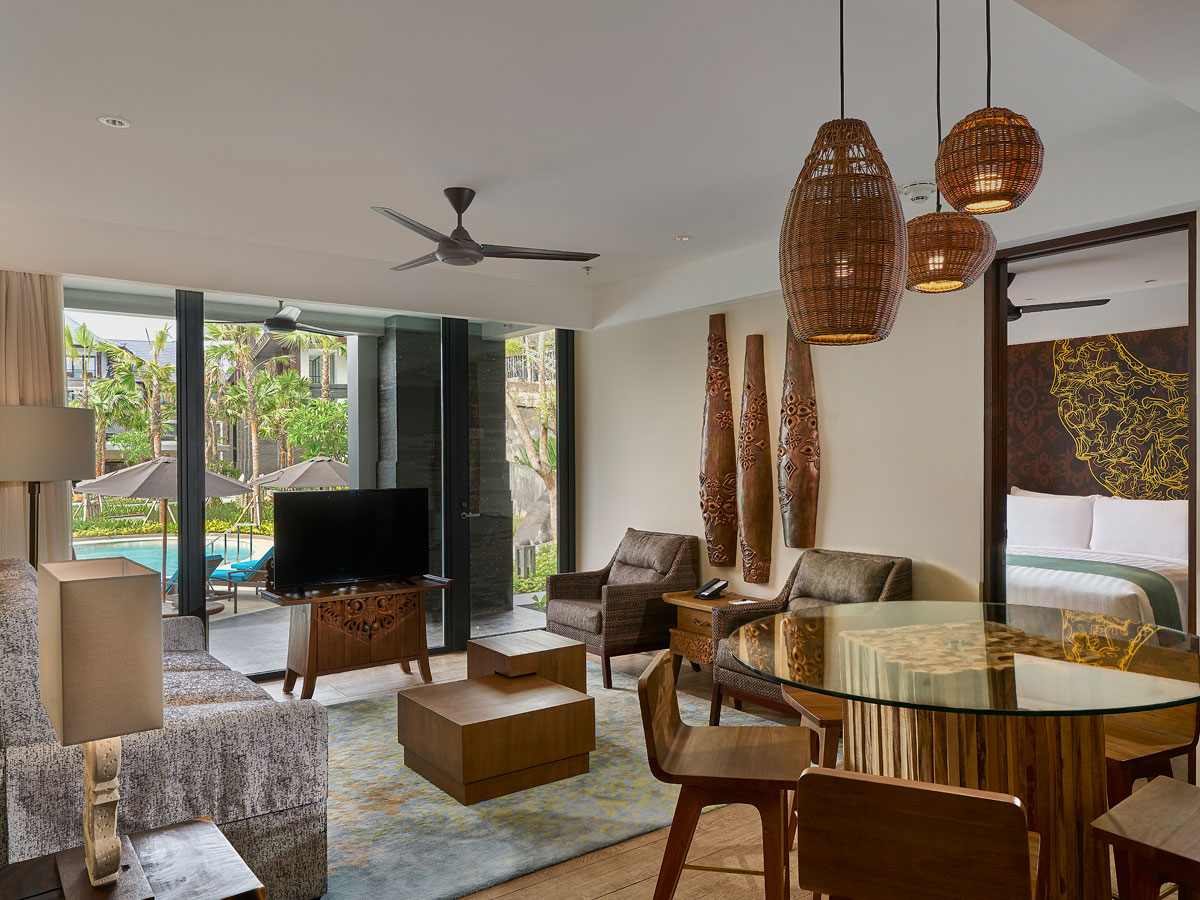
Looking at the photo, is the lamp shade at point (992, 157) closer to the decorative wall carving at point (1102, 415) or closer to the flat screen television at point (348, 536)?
the decorative wall carving at point (1102, 415)

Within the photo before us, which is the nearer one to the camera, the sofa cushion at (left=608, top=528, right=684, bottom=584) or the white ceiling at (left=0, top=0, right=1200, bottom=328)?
the white ceiling at (left=0, top=0, right=1200, bottom=328)

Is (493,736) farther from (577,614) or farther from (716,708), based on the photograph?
(577,614)

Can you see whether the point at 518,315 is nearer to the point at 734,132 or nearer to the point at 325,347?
the point at 325,347

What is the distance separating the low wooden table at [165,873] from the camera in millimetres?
1709

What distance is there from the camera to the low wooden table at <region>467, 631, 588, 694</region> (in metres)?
3.95

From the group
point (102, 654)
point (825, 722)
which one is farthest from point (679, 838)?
point (102, 654)

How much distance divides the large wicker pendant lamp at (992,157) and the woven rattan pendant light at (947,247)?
0.15 metres

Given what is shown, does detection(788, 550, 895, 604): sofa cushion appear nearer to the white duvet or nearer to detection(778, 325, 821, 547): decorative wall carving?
detection(778, 325, 821, 547): decorative wall carving

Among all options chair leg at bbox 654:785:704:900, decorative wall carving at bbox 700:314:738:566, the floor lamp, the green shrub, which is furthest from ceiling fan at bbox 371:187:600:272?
the green shrub

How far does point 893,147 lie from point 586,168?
1.30m

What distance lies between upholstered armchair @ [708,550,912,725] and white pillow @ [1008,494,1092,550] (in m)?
0.56

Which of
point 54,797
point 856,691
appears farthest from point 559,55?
point 54,797

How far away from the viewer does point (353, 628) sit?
15.6ft

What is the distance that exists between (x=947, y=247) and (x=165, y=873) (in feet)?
7.82
